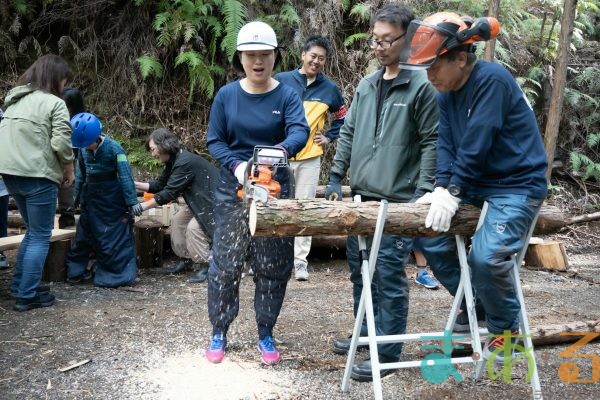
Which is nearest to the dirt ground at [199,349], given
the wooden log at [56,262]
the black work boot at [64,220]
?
the wooden log at [56,262]

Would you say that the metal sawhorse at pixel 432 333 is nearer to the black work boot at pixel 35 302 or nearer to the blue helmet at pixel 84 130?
the black work boot at pixel 35 302

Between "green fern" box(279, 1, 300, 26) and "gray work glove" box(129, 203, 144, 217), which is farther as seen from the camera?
"green fern" box(279, 1, 300, 26)

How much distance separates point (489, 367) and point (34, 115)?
13.7ft

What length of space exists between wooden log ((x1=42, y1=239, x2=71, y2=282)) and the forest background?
3.00 metres

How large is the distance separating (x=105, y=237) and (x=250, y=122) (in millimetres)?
2899

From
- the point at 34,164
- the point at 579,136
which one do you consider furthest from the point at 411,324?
the point at 579,136

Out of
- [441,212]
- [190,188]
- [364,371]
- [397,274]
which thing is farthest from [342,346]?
[190,188]

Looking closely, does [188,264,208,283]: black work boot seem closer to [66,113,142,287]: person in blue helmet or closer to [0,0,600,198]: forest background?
[66,113,142,287]: person in blue helmet

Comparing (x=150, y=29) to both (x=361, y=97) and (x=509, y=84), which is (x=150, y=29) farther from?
(x=509, y=84)

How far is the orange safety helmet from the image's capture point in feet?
10.2

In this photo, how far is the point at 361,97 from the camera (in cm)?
402

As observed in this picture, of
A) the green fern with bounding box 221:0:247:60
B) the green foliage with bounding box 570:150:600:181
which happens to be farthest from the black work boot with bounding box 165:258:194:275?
the green foliage with bounding box 570:150:600:181

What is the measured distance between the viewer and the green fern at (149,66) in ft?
29.8

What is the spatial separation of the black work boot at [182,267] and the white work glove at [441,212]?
421 cm
